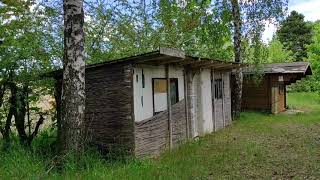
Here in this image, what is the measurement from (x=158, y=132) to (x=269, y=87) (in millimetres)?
13510

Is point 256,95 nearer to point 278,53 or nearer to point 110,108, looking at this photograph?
point 110,108

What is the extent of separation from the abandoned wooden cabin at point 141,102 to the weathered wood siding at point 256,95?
1030cm

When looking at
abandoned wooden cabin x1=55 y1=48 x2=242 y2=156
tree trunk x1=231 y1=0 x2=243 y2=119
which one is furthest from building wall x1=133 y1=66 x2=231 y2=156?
tree trunk x1=231 y1=0 x2=243 y2=119

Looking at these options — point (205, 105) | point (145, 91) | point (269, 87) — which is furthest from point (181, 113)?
point (269, 87)

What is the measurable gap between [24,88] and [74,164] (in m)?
3.47

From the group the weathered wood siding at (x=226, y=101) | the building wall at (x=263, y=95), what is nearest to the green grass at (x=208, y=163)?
the weathered wood siding at (x=226, y=101)

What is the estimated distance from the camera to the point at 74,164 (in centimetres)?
745

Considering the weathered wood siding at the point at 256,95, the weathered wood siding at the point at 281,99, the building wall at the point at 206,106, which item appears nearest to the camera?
the building wall at the point at 206,106

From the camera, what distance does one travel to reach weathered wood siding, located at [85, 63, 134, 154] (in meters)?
8.88

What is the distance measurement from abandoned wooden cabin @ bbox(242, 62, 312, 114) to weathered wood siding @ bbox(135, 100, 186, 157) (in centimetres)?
1046

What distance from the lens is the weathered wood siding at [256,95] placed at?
22062 mm

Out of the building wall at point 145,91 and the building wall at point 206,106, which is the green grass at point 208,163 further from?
the building wall at point 145,91

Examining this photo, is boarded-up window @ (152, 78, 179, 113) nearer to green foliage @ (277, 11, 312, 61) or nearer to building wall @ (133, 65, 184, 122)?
building wall @ (133, 65, 184, 122)

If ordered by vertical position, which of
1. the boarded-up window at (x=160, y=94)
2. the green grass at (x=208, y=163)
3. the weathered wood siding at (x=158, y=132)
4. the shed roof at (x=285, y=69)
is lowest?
the green grass at (x=208, y=163)
